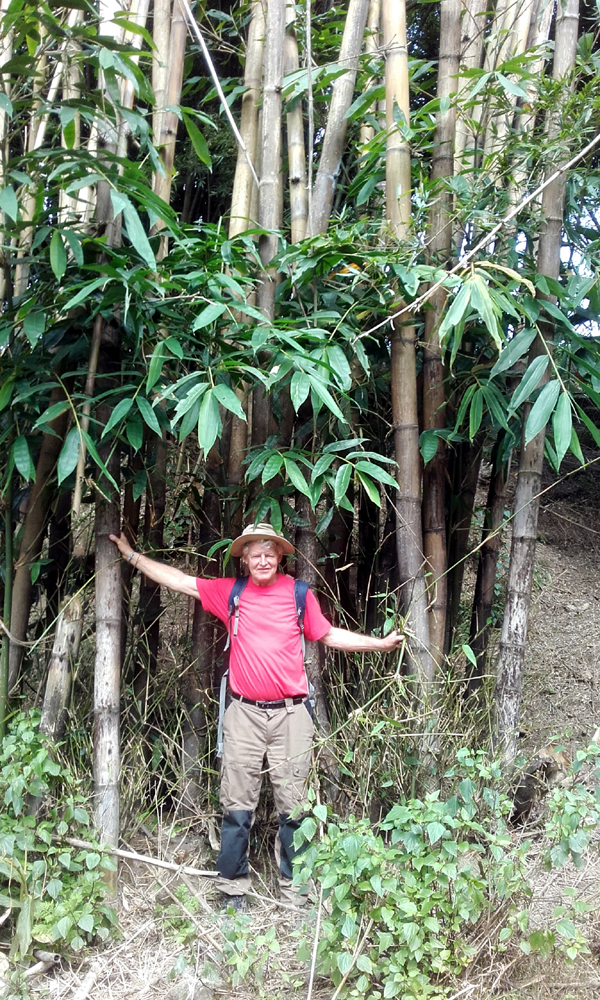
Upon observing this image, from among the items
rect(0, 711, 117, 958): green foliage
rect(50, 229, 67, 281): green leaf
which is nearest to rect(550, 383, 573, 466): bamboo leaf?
rect(50, 229, 67, 281): green leaf

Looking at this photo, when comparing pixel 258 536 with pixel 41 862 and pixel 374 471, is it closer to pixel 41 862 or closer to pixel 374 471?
pixel 374 471

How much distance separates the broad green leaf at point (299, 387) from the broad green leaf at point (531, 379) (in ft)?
2.10

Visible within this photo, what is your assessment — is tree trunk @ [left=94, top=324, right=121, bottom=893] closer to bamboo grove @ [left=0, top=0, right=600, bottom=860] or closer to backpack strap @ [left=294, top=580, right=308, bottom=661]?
bamboo grove @ [left=0, top=0, right=600, bottom=860]

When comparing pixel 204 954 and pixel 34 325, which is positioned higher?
pixel 34 325

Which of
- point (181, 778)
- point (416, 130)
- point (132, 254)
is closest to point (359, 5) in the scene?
point (416, 130)

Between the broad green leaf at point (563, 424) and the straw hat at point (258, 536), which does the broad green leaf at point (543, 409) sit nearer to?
the broad green leaf at point (563, 424)

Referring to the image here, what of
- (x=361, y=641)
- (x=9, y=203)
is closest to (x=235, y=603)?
(x=361, y=641)

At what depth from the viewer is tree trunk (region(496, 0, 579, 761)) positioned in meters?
2.38

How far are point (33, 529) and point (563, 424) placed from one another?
1.59 metres

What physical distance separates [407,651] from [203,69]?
3.40 meters

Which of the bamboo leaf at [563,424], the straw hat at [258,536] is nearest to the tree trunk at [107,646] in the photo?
the straw hat at [258,536]

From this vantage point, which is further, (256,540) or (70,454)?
(256,540)

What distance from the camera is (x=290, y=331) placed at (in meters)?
2.05

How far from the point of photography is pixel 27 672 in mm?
2580
